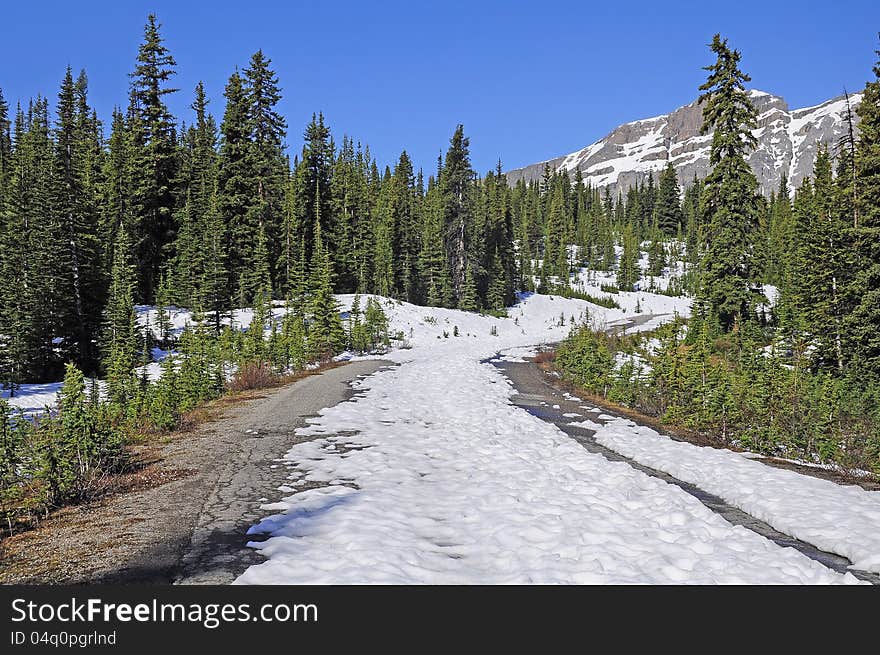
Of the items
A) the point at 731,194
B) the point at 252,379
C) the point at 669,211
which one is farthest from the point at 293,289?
the point at 669,211

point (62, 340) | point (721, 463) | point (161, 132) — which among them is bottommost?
point (721, 463)

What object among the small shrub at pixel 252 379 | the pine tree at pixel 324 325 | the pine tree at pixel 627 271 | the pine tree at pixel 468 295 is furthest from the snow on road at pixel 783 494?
the pine tree at pixel 627 271

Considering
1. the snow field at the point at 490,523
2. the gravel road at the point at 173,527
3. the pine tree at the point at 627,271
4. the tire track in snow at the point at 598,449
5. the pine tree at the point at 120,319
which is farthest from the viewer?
the pine tree at the point at 627,271

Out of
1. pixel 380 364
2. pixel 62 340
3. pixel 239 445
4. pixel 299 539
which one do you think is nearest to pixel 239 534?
pixel 299 539

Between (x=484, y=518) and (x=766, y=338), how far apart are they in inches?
1126

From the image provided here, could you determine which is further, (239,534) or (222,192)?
(222,192)

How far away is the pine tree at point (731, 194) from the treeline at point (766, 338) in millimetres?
64

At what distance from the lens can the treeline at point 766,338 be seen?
465 inches

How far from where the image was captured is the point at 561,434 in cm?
1174

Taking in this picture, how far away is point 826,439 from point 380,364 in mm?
17989

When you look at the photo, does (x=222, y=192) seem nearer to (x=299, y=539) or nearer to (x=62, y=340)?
(x=62, y=340)

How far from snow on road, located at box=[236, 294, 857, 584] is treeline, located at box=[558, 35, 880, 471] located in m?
4.86

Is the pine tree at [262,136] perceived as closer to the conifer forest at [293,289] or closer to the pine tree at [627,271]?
the conifer forest at [293,289]

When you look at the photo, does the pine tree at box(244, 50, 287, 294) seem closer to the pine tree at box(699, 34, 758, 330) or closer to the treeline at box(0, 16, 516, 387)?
the treeline at box(0, 16, 516, 387)
